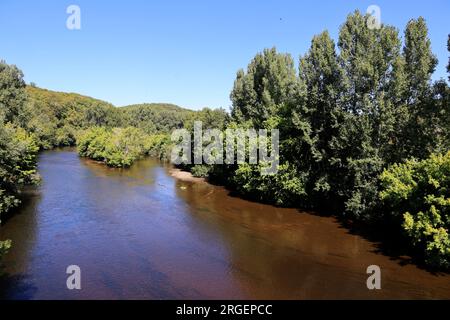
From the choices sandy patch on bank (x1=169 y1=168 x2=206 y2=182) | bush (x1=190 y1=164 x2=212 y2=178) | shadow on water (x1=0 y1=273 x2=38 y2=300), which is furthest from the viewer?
bush (x1=190 y1=164 x2=212 y2=178)

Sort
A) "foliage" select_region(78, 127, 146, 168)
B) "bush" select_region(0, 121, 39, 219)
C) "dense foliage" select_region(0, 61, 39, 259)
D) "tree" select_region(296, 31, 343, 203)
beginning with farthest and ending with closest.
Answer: "foliage" select_region(78, 127, 146, 168) < "tree" select_region(296, 31, 343, 203) < "dense foliage" select_region(0, 61, 39, 259) < "bush" select_region(0, 121, 39, 219)

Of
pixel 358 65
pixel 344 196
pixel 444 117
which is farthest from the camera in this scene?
pixel 344 196

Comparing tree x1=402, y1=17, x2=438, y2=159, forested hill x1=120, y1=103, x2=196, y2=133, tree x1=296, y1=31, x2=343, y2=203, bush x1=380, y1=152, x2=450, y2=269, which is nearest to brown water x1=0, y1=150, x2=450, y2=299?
bush x1=380, y1=152, x2=450, y2=269

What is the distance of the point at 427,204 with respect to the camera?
70.4ft

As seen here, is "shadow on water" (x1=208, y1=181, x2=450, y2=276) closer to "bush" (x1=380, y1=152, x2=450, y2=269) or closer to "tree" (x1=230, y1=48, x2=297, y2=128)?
"bush" (x1=380, y1=152, x2=450, y2=269)

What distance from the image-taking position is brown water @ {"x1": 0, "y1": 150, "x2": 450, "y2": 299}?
18.2 meters

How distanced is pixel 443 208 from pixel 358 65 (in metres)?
13.7

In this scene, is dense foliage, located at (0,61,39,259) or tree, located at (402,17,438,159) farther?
tree, located at (402,17,438,159)

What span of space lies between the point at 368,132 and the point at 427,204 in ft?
29.1

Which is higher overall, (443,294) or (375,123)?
(375,123)

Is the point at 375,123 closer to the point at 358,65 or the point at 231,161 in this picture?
the point at 358,65

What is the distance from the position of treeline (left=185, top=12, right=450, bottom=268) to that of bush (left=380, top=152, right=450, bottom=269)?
0.07 metres

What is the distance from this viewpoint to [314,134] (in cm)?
3459
